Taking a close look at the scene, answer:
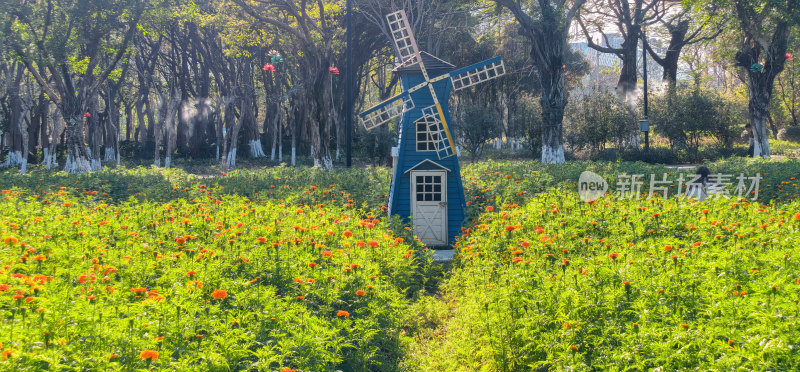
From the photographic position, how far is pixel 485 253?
9.06 m

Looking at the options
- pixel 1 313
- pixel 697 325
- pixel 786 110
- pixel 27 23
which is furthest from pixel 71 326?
pixel 786 110

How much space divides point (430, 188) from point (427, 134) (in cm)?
136

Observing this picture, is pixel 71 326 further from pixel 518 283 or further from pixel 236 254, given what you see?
pixel 518 283

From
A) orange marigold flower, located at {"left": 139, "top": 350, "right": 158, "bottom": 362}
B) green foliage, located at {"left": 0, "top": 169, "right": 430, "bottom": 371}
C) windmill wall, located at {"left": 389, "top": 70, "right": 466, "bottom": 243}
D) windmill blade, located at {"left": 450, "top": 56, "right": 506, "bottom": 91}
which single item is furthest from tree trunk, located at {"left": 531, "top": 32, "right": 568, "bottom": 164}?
orange marigold flower, located at {"left": 139, "top": 350, "right": 158, "bottom": 362}

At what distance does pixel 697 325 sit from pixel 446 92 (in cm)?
986

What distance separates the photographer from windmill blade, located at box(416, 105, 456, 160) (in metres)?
13.6

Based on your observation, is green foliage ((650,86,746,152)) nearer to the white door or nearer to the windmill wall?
the windmill wall

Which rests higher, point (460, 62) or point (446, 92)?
point (460, 62)

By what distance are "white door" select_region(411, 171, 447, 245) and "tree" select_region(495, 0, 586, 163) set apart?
12095mm

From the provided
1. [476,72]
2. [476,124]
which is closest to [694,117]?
[476,124]

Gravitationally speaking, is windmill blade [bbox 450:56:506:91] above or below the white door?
above

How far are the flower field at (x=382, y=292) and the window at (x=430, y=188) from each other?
382 cm

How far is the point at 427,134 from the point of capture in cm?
1396

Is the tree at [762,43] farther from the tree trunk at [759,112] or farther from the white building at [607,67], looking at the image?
the white building at [607,67]
